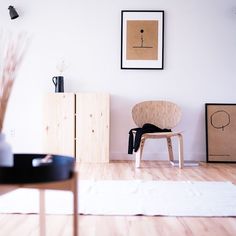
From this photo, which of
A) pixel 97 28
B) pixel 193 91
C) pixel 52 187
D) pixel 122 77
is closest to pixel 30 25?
pixel 97 28

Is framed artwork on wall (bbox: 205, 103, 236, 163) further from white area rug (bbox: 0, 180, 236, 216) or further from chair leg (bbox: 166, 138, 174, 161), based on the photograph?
white area rug (bbox: 0, 180, 236, 216)

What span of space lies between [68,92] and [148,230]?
271 cm

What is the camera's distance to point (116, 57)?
14.1 ft

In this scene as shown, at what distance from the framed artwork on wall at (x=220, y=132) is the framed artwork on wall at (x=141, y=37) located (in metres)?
0.96

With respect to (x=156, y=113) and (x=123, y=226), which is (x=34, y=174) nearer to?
(x=123, y=226)

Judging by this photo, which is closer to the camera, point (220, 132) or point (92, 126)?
point (92, 126)

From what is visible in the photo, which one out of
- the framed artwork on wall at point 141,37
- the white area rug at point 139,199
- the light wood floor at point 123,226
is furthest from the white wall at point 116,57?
the light wood floor at point 123,226

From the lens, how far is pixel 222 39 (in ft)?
14.1

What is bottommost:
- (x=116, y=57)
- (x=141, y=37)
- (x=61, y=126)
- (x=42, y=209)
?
(x=42, y=209)

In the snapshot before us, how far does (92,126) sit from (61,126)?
14.3 inches

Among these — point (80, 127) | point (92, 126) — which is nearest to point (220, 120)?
point (92, 126)

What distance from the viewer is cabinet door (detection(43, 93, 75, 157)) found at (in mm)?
4020

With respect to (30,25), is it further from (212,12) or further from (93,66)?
(212,12)

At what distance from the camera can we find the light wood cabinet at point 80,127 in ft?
13.2
